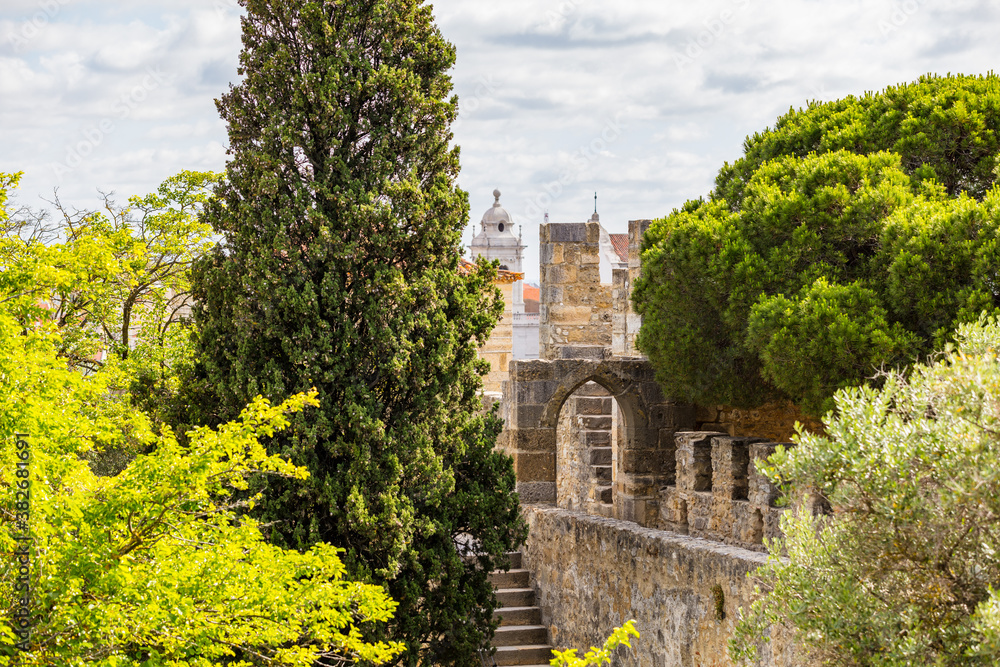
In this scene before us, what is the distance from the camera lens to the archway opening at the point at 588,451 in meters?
13.3

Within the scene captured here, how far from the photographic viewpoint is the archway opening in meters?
13.3

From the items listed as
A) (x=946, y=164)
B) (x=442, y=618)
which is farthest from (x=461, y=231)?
(x=946, y=164)

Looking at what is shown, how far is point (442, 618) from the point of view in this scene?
9.39 meters

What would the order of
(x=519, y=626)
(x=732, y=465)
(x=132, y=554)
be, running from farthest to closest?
(x=519, y=626) → (x=732, y=465) → (x=132, y=554)

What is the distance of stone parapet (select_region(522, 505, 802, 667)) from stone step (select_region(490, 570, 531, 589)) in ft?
0.41

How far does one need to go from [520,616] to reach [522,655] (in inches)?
19.4

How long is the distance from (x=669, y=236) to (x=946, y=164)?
8.18 feet

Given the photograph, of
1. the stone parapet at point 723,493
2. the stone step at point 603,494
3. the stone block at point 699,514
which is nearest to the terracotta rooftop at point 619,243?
the stone step at point 603,494

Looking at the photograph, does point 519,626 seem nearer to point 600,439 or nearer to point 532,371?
point 532,371

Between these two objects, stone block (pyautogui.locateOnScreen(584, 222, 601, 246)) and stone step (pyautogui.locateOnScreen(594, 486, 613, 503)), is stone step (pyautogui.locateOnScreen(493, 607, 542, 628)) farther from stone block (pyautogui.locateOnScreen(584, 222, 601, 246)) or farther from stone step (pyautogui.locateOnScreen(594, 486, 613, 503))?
stone block (pyautogui.locateOnScreen(584, 222, 601, 246))

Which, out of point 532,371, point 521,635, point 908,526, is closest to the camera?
point 908,526

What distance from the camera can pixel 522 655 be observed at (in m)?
11.7

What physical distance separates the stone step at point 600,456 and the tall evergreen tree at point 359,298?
4093 mm

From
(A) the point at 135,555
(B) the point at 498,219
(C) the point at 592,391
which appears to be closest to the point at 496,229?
(B) the point at 498,219
